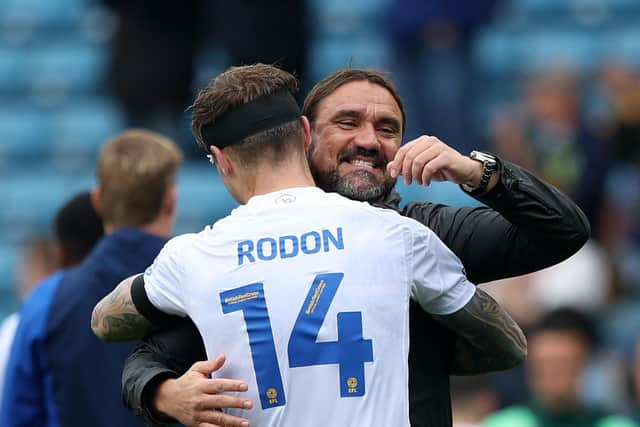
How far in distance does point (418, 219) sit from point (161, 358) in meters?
0.78

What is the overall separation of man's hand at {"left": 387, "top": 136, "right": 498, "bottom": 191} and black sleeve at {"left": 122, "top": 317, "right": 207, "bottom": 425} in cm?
70

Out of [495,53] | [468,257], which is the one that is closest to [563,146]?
[495,53]

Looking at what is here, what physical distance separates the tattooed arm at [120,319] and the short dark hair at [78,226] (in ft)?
5.29

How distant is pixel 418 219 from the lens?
377 cm

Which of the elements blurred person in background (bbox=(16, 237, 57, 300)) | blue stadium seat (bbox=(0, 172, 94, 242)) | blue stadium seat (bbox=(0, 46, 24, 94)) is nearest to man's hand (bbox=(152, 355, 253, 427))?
blurred person in background (bbox=(16, 237, 57, 300))

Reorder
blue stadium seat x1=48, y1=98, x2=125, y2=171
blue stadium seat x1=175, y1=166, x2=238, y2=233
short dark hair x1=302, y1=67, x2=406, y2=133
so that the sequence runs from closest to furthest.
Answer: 1. short dark hair x1=302, y1=67, x2=406, y2=133
2. blue stadium seat x1=175, y1=166, x2=238, y2=233
3. blue stadium seat x1=48, y1=98, x2=125, y2=171

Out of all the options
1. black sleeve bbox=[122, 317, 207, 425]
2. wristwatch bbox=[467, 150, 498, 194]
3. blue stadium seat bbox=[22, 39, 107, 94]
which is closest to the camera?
wristwatch bbox=[467, 150, 498, 194]

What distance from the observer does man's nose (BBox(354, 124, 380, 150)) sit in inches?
149

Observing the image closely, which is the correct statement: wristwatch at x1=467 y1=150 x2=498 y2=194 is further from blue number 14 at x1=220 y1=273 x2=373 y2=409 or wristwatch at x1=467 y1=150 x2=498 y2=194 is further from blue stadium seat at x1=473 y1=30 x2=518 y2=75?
blue stadium seat at x1=473 y1=30 x2=518 y2=75

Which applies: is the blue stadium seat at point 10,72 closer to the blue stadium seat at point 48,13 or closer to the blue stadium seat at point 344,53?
the blue stadium seat at point 48,13

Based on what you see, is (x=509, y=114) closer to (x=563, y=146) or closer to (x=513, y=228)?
(x=563, y=146)

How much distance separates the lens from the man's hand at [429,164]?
10.7 feet

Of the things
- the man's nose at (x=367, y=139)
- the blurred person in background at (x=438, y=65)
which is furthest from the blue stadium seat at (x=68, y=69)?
the man's nose at (x=367, y=139)

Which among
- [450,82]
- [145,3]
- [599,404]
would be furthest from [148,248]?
[145,3]
